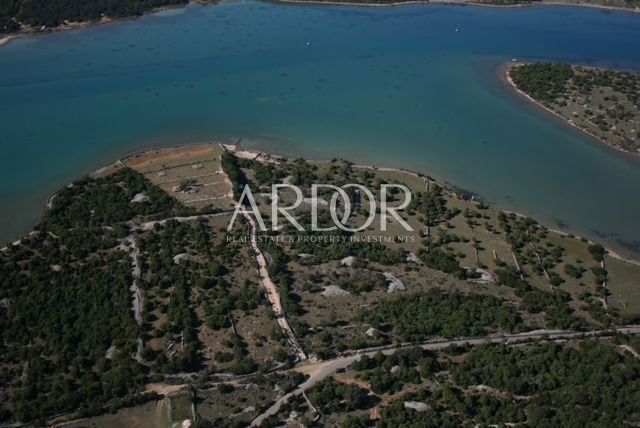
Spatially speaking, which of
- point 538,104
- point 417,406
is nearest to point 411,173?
point 538,104

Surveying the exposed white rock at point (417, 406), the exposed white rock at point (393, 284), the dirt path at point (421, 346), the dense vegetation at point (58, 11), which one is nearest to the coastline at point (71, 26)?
the dense vegetation at point (58, 11)

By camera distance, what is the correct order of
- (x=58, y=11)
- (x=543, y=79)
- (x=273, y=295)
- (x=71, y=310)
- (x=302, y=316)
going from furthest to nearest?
(x=58, y=11) → (x=543, y=79) → (x=273, y=295) → (x=302, y=316) → (x=71, y=310)

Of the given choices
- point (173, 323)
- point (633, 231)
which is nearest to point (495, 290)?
point (633, 231)

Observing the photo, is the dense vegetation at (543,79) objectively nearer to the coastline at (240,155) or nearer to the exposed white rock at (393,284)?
the coastline at (240,155)

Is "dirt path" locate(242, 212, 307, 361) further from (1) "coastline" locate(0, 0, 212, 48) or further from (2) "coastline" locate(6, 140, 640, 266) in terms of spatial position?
(1) "coastline" locate(0, 0, 212, 48)

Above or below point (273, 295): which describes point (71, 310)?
above

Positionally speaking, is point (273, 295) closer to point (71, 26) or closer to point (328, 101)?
point (328, 101)
